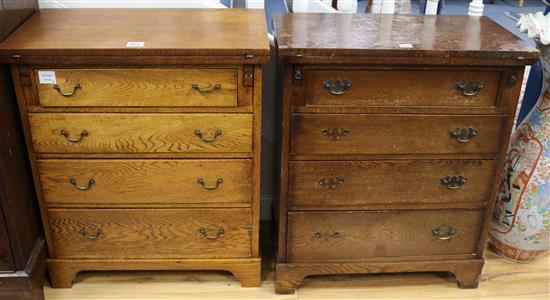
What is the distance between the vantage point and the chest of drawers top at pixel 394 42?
153 cm

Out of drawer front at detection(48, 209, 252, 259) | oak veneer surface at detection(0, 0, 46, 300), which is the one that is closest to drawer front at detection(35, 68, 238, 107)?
oak veneer surface at detection(0, 0, 46, 300)

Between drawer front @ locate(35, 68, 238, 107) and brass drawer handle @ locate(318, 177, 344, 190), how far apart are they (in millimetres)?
372

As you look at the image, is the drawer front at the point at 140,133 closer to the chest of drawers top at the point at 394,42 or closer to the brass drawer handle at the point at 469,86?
the chest of drawers top at the point at 394,42

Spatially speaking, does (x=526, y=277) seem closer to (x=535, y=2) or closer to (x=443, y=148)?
(x=443, y=148)

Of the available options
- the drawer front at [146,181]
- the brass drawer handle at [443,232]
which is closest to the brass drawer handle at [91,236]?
the drawer front at [146,181]

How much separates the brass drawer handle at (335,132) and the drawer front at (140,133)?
0.22 metres

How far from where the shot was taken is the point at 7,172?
5.16ft

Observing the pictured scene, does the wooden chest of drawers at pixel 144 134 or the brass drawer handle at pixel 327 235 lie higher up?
the wooden chest of drawers at pixel 144 134

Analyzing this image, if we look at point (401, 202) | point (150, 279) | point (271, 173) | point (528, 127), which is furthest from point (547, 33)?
point (150, 279)

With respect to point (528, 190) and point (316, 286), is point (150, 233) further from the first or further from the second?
point (528, 190)

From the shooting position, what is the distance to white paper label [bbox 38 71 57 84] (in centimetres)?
153

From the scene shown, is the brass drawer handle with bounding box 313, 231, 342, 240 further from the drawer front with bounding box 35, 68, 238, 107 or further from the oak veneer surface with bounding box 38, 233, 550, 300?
the drawer front with bounding box 35, 68, 238, 107

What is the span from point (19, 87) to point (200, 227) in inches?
26.6

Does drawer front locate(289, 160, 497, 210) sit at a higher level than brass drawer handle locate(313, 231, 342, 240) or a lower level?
higher
